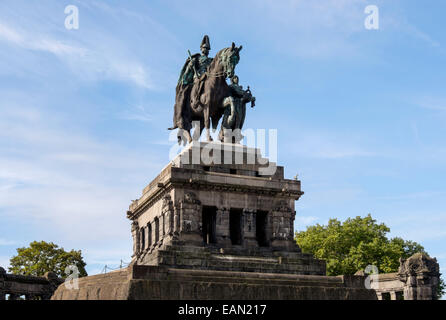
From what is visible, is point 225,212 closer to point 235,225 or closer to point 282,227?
point 235,225

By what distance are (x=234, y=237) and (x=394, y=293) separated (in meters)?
15.0

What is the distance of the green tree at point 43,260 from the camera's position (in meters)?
64.8

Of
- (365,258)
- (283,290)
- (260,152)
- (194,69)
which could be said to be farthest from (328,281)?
(365,258)

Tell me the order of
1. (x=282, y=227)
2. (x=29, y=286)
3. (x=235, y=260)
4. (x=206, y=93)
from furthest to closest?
(x=29, y=286) → (x=206, y=93) → (x=282, y=227) → (x=235, y=260)

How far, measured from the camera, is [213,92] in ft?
146

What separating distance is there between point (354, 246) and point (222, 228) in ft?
101

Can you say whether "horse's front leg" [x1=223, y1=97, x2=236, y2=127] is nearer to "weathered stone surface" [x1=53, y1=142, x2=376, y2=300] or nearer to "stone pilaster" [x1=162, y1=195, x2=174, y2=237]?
"weathered stone surface" [x1=53, y1=142, x2=376, y2=300]

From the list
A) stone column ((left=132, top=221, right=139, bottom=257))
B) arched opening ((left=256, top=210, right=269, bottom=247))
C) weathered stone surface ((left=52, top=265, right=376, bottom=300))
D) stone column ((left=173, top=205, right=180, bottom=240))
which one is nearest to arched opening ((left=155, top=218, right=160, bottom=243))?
stone column ((left=173, top=205, right=180, bottom=240))

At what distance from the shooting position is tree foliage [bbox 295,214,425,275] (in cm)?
6425

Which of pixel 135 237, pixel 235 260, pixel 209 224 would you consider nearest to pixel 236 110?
pixel 209 224

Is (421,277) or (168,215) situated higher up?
(168,215)
